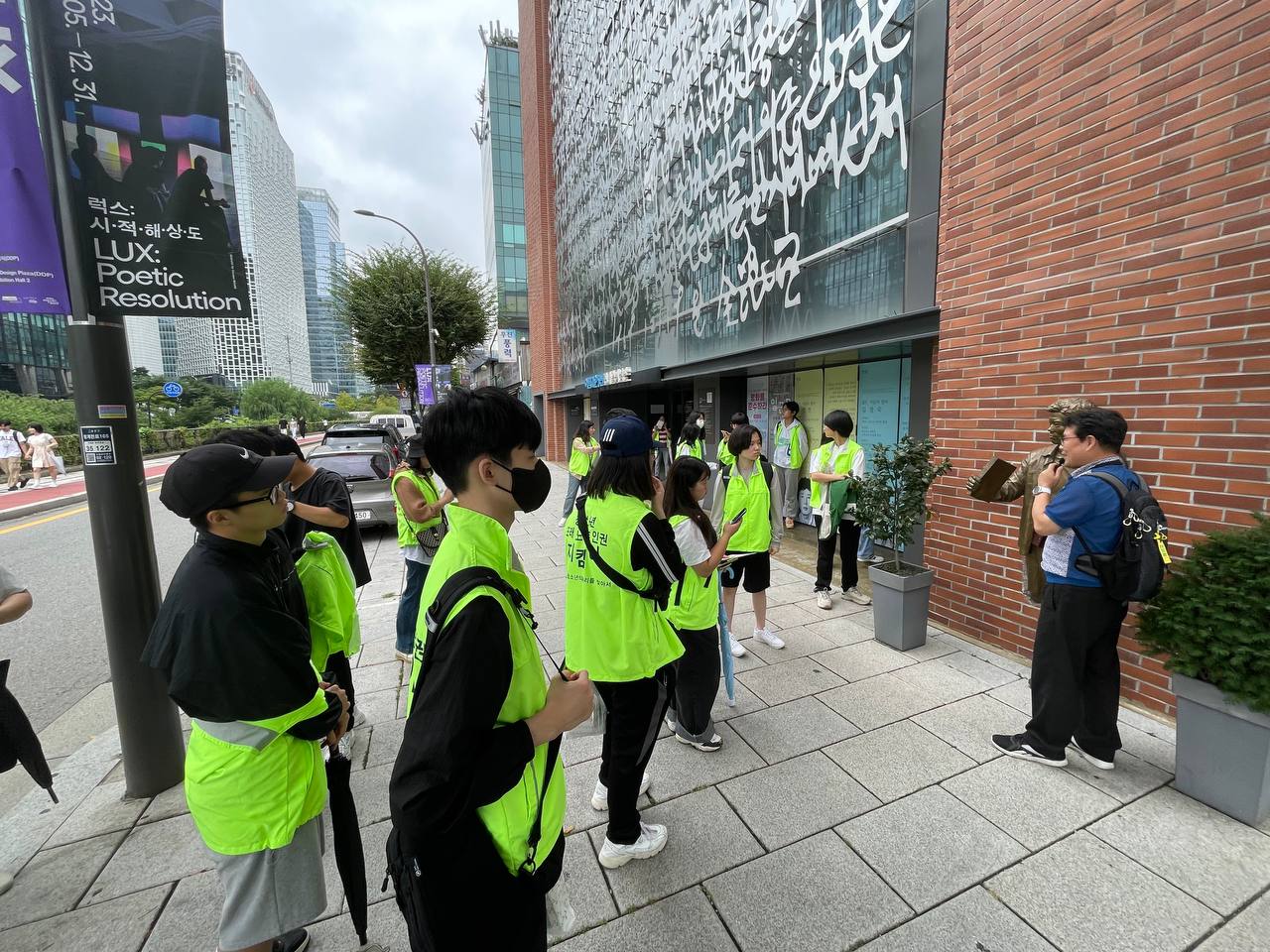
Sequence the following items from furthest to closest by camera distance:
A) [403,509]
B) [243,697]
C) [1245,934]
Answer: [403,509]
[1245,934]
[243,697]

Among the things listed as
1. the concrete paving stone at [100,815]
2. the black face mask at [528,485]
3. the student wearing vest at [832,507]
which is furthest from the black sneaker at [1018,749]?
the concrete paving stone at [100,815]

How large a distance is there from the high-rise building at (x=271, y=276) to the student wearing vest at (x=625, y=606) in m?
67.5

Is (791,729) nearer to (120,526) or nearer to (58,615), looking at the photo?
(120,526)

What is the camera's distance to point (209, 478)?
1.66 meters

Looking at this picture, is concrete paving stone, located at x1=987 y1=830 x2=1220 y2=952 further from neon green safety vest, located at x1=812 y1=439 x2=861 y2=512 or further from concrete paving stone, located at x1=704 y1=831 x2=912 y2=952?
neon green safety vest, located at x1=812 y1=439 x2=861 y2=512

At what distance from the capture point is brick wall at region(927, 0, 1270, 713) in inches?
119

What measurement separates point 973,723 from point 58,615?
350 inches

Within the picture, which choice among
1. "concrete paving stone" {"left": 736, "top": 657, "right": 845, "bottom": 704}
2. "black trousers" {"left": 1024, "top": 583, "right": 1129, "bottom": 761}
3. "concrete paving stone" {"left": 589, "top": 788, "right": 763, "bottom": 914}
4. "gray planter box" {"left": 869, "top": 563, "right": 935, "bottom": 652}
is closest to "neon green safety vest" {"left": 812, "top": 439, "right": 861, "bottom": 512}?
"gray planter box" {"left": 869, "top": 563, "right": 935, "bottom": 652}

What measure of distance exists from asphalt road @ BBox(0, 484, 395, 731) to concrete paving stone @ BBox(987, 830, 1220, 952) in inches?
192

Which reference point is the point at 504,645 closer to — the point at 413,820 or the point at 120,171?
the point at 413,820

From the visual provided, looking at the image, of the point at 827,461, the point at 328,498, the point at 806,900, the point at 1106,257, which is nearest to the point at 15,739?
the point at 328,498

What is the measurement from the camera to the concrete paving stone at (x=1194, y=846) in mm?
2230

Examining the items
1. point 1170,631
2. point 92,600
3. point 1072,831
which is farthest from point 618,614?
point 92,600

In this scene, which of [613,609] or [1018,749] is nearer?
[613,609]
